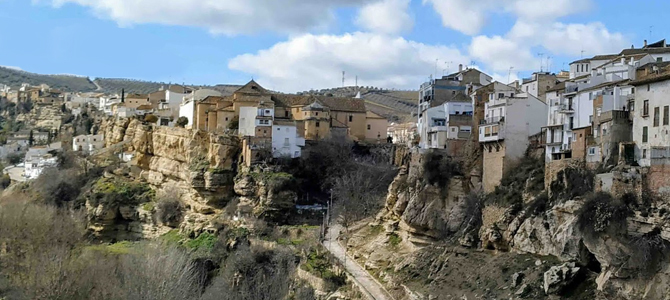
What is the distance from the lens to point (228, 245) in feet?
148

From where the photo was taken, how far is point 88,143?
73.7 meters

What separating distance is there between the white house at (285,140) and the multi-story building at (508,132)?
64.0 ft

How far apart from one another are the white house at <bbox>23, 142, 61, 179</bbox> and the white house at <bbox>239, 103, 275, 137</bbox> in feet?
86.5

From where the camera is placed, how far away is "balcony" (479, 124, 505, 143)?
32844mm

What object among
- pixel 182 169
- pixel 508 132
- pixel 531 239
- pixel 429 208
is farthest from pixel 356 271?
pixel 182 169

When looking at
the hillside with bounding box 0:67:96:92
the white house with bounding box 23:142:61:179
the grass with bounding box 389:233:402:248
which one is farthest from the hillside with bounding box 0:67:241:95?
the grass with bounding box 389:233:402:248

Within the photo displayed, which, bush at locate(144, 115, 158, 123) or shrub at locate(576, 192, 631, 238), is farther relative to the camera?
bush at locate(144, 115, 158, 123)

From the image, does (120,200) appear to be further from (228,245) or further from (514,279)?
(514,279)

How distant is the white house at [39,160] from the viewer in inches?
2839

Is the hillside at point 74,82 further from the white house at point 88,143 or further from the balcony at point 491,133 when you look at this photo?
the balcony at point 491,133

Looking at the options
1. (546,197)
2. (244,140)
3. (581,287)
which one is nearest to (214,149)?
(244,140)

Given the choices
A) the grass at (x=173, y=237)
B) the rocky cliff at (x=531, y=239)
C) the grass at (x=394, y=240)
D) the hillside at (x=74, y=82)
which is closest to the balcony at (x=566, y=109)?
the rocky cliff at (x=531, y=239)

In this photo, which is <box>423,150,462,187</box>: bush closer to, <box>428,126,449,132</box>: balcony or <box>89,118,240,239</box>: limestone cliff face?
<box>428,126,449,132</box>: balcony

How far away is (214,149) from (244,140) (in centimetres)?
242
